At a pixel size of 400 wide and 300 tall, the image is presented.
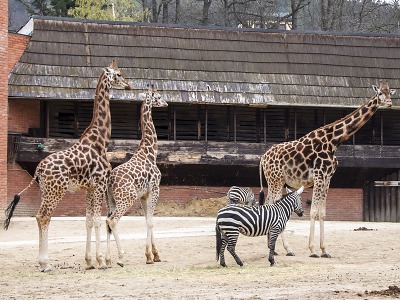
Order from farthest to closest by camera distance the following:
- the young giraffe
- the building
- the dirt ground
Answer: the building, the young giraffe, the dirt ground

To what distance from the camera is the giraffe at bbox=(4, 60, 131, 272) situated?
18.9 meters

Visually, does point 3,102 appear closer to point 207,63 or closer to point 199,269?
point 207,63

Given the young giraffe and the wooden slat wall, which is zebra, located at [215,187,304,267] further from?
the wooden slat wall

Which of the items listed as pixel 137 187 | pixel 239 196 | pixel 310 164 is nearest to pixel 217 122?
pixel 239 196

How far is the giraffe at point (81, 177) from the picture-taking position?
18.9 m

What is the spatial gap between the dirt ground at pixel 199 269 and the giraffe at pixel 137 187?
1.83 ft

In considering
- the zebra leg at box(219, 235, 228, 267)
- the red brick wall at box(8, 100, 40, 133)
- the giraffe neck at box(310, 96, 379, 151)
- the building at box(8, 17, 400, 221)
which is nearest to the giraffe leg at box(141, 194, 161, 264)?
the zebra leg at box(219, 235, 228, 267)

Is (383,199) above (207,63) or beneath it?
beneath

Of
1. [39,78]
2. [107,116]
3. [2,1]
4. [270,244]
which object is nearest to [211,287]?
[270,244]

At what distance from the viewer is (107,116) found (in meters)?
20.7

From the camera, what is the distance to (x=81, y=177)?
63.5ft

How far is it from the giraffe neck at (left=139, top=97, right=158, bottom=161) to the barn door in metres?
18.4

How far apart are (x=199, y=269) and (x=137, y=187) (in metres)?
2.48

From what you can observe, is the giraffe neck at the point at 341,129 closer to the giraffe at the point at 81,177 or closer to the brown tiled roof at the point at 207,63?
the giraffe at the point at 81,177
